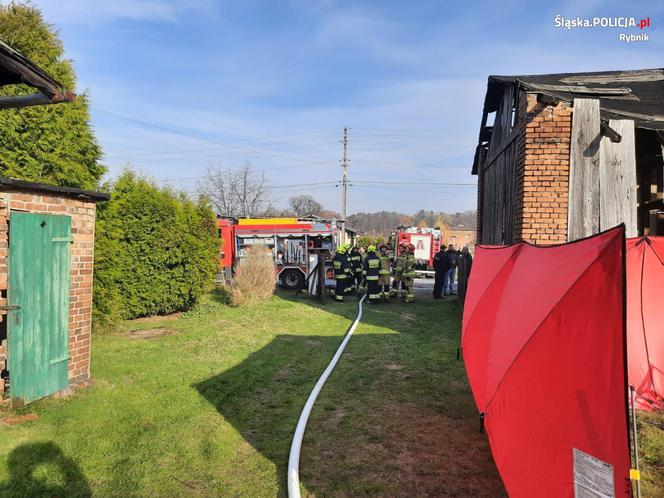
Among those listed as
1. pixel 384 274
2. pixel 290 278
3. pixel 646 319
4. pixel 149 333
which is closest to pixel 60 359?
pixel 149 333

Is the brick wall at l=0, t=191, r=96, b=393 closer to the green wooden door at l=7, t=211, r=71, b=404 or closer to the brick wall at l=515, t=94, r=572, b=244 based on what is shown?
the green wooden door at l=7, t=211, r=71, b=404

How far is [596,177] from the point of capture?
6543 millimetres

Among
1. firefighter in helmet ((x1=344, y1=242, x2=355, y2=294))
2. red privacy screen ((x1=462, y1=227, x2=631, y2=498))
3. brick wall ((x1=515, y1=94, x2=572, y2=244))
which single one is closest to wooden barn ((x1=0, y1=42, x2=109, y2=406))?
red privacy screen ((x1=462, y1=227, x2=631, y2=498))

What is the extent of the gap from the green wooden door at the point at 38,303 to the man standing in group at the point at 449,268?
480 inches

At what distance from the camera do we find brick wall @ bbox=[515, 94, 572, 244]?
21.7 feet

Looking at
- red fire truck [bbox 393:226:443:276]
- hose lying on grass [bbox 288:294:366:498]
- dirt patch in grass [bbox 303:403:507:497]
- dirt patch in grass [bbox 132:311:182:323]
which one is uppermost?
red fire truck [bbox 393:226:443:276]

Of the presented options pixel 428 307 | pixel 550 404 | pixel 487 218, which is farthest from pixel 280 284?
pixel 550 404

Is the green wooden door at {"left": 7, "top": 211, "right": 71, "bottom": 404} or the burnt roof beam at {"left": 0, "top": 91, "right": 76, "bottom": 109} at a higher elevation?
the burnt roof beam at {"left": 0, "top": 91, "right": 76, "bottom": 109}

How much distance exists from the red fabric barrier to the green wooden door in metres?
6.43

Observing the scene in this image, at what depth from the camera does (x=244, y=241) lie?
58.4 ft

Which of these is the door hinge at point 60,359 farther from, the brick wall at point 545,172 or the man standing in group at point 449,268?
the man standing in group at point 449,268

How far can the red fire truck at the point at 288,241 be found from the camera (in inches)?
677

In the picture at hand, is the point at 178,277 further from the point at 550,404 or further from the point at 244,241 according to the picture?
the point at 550,404

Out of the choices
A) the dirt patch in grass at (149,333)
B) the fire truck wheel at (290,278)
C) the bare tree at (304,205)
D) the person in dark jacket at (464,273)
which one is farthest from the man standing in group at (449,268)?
the bare tree at (304,205)
